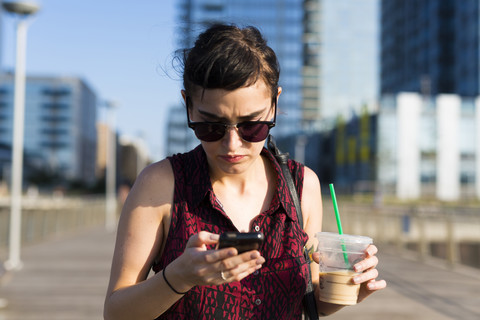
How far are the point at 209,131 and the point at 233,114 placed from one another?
95mm

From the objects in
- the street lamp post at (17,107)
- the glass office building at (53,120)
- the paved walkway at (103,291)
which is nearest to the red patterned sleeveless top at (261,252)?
the paved walkway at (103,291)

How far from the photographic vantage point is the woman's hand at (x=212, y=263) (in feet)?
5.03

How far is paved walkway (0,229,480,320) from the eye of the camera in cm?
699

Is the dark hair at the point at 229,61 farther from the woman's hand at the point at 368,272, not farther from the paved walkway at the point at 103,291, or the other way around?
the paved walkway at the point at 103,291

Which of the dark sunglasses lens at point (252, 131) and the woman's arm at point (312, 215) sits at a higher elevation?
the dark sunglasses lens at point (252, 131)

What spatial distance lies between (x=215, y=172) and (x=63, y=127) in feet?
455

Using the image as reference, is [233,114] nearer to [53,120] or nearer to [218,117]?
[218,117]

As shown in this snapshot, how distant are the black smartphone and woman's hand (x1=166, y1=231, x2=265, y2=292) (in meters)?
0.02

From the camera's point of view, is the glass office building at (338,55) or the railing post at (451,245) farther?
the glass office building at (338,55)

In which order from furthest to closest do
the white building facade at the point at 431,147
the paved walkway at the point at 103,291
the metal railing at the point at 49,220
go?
the white building facade at the point at 431,147
the metal railing at the point at 49,220
the paved walkway at the point at 103,291

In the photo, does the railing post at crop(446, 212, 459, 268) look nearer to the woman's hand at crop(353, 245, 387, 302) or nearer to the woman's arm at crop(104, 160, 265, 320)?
the woman's hand at crop(353, 245, 387, 302)

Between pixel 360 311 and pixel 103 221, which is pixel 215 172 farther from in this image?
pixel 103 221

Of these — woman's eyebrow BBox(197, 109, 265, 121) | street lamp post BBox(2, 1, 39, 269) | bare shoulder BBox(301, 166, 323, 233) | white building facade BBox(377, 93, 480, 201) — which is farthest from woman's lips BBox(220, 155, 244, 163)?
white building facade BBox(377, 93, 480, 201)

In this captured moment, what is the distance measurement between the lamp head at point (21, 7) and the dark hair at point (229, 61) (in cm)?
1000
